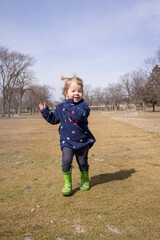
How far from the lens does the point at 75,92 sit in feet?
9.35

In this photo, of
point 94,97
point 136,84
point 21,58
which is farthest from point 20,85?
point 94,97

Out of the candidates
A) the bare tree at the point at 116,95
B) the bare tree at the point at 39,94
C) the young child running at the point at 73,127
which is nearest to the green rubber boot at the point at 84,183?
the young child running at the point at 73,127

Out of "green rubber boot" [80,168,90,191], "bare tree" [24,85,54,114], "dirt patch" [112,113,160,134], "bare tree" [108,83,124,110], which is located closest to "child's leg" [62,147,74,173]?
"green rubber boot" [80,168,90,191]

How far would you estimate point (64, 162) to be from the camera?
9.17 ft

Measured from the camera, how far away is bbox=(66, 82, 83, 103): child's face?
284 cm

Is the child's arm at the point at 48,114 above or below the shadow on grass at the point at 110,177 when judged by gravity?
above

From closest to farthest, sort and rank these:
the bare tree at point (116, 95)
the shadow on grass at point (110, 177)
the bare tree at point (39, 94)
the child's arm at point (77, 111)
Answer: the child's arm at point (77, 111)
the shadow on grass at point (110, 177)
the bare tree at point (39, 94)
the bare tree at point (116, 95)

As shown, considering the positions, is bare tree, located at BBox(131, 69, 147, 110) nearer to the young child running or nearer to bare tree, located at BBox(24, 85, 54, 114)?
bare tree, located at BBox(24, 85, 54, 114)

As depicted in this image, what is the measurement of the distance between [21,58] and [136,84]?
3966 cm

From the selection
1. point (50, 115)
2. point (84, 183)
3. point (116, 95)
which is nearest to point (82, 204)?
point (84, 183)

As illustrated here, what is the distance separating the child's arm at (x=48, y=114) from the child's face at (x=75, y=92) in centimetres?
35

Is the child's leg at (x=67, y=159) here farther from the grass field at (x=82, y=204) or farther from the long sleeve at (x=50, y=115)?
the long sleeve at (x=50, y=115)

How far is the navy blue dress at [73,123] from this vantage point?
2721mm

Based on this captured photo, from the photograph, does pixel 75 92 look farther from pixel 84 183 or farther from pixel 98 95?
pixel 98 95
